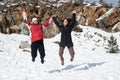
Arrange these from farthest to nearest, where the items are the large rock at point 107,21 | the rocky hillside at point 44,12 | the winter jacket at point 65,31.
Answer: the rocky hillside at point 44,12, the large rock at point 107,21, the winter jacket at point 65,31

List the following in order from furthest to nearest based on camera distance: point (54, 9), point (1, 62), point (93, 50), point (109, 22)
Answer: point (54, 9)
point (109, 22)
point (93, 50)
point (1, 62)

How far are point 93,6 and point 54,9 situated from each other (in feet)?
21.7

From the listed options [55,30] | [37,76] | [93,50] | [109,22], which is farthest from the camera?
[109,22]

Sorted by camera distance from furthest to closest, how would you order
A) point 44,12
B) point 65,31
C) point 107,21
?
point 44,12 < point 107,21 < point 65,31

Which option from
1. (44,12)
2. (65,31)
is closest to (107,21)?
(44,12)

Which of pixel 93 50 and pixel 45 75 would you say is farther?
pixel 93 50

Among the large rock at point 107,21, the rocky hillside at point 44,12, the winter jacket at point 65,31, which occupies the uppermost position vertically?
the winter jacket at point 65,31

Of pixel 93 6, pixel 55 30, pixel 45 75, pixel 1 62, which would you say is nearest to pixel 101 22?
pixel 55 30

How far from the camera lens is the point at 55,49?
20.3m

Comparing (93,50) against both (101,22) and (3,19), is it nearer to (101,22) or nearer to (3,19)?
(101,22)

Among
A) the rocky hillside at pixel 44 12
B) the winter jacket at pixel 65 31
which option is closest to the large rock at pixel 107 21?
the rocky hillside at pixel 44 12

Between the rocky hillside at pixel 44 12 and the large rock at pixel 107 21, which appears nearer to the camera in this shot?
the large rock at pixel 107 21

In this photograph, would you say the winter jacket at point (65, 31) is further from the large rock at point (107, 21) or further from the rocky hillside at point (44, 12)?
the rocky hillside at point (44, 12)

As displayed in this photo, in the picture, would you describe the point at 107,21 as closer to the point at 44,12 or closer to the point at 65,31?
the point at 44,12
